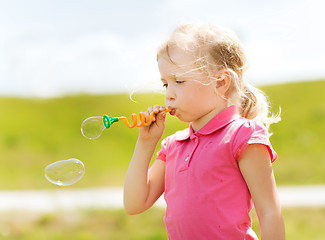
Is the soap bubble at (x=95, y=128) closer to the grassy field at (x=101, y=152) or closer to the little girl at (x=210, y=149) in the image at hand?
the little girl at (x=210, y=149)

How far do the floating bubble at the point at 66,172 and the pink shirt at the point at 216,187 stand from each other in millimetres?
650

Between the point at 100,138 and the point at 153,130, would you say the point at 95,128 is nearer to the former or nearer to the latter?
the point at 153,130

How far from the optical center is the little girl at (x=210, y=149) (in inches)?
75.7

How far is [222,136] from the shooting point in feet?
6.55

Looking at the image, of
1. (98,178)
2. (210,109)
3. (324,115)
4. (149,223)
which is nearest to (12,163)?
(98,178)

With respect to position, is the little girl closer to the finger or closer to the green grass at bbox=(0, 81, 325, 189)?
the finger

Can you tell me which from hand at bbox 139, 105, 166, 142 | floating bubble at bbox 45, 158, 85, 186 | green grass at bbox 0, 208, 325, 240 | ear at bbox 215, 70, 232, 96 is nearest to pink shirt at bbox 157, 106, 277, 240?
ear at bbox 215, 70, 232, 96

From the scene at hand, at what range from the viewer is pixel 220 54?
2.08 metres

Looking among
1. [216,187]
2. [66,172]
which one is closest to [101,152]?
[66,172]

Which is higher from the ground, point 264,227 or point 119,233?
point 264,227

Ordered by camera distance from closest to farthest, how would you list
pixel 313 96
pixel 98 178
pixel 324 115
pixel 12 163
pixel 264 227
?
pixel 264 227
pixel 98 178
pixel 12 163
pixel 324 115
pixel 313 96

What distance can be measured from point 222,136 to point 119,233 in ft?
9.78

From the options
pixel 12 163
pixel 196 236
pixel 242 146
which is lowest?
pixel 12 163

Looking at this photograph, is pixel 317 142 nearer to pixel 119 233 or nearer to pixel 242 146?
pixel 119 233
